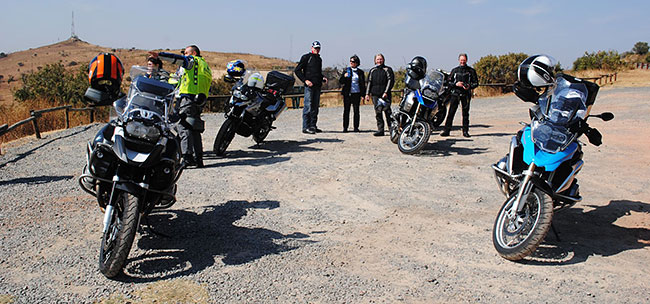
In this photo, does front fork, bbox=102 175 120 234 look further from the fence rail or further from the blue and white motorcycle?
the fence rail

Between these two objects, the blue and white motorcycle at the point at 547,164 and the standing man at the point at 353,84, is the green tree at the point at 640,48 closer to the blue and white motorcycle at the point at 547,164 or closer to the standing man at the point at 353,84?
the standing man at the point at 353,84

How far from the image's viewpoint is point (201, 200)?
21.5 ft

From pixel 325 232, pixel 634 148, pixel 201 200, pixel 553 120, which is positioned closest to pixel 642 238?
pixel 553 120

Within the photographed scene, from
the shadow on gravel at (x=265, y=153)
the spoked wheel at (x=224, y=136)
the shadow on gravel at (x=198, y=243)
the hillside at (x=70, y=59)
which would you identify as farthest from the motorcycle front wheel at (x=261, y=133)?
the hillside at (x=70, y=59)

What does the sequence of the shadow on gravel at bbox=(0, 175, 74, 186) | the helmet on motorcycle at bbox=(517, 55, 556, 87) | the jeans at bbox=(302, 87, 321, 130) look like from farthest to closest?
the jeans at bbox=(302, 87, 321, 130) → the shadow on gravel at bbox=(0, 175, 74, 186) → the helmet on motorcycle at bbox=(517, 55, 556, 87)

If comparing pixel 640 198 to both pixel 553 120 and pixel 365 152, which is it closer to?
pixel 553 120

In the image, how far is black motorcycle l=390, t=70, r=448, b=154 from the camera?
32.0 ft

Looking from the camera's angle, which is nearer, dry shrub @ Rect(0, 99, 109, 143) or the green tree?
dry shrub @ Rect(0, 99, 109, 143)

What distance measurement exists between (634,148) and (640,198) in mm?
3819

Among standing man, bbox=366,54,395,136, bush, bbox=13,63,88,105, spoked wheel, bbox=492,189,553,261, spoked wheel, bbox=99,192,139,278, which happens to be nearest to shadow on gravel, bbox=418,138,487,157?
standing man, bbox=366,54,395,136

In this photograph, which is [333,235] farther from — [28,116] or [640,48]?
[640,48]

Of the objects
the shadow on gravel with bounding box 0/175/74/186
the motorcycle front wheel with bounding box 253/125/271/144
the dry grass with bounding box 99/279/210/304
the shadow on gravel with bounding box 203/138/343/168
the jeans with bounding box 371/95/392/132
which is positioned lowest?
the dry grass with bounding box 99/279/210/304

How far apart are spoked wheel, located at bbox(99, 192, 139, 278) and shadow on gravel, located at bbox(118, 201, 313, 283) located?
0.18 metres

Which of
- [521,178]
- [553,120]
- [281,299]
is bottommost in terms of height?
[281,299]
